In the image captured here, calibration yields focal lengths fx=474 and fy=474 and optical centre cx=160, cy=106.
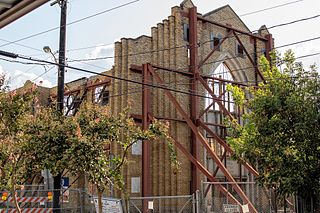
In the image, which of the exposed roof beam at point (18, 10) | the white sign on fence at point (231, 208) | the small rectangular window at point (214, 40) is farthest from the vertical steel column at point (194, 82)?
the exposed roof beam at point (18, 10)

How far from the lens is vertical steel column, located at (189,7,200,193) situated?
960 inches

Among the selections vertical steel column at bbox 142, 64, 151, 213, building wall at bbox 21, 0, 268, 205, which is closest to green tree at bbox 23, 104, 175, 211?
vertical steel column at bbox 142, 64, 151, 213

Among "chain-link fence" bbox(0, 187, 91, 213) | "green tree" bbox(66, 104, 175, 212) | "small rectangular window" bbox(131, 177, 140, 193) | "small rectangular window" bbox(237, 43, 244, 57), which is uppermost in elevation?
"small rectangular window" bbox(237, 43, 244, 57)

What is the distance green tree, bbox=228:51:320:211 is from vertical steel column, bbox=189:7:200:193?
1080 centimetres

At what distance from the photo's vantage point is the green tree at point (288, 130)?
12242 millimetres

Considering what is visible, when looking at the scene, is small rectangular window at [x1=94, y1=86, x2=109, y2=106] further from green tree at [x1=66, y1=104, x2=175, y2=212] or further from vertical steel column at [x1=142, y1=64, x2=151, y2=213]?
green tree at [x1=66, y1=104, x2=175, y2=212]

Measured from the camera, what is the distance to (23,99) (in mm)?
Answer: 14758

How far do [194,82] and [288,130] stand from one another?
13251 mm

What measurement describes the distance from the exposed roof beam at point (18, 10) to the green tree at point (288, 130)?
9.51m

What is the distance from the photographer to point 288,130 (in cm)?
1262

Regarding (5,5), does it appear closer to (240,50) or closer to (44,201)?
(44,201)

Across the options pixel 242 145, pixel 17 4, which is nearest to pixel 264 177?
pixel 242 145

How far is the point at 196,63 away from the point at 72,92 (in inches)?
386

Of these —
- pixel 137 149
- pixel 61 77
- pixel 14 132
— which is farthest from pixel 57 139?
pixel 137 149
